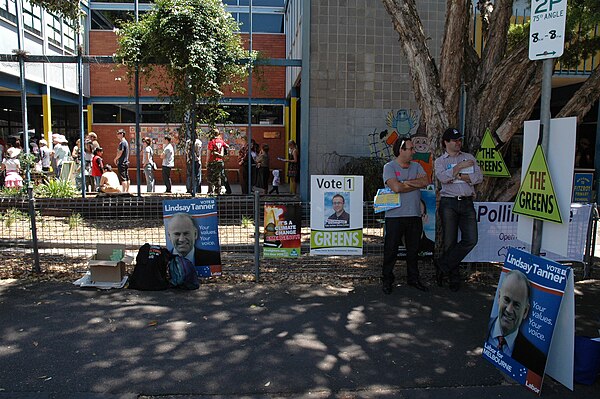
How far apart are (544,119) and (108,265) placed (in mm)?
4912

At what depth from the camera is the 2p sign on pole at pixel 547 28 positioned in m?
3.89

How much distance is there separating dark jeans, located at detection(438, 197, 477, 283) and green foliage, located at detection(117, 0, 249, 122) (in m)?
6.54

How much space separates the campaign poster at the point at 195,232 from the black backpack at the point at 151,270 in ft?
0.82

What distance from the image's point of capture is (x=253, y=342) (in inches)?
188

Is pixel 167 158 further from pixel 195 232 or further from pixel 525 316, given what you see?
pixel 525 316

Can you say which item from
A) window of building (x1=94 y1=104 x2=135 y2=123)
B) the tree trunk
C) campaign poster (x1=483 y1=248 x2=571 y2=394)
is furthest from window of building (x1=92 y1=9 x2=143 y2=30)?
campaign poster (x1=483 y1=248 x2=571 y2=394)

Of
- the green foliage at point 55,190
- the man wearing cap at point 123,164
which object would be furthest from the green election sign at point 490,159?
the man wearing cap at point 123,164

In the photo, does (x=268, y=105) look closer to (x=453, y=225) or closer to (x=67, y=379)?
(x=453, y=225)

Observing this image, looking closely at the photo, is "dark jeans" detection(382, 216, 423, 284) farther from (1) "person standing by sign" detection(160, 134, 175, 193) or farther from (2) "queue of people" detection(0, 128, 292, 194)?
(1) "person standing by sign" detection(160, 134, 175, 193)

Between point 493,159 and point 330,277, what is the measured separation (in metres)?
2.57

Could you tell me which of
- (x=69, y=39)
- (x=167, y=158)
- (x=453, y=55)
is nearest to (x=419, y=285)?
(x=453, y=55)

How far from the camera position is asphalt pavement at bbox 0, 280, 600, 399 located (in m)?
3.95

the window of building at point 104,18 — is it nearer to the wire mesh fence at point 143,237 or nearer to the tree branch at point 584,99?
the wire mesh fence at point 143,237

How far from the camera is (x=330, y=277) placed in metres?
6.92
